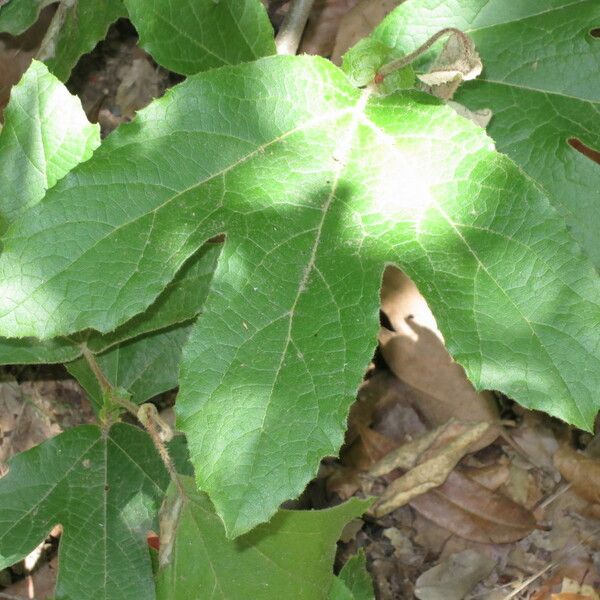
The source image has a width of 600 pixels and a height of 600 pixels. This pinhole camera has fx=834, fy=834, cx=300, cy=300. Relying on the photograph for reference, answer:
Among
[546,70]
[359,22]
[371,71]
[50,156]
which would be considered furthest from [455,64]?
[359,22]

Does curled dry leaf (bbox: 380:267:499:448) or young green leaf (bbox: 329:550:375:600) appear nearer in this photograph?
young green leaf (bbox: 329:550:375:600)

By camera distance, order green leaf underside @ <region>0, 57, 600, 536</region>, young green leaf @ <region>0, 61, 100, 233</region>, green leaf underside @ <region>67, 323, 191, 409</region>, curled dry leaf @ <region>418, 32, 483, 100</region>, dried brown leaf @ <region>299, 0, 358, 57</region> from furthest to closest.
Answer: dried brown leaf @ <region>299, 0, 358, 57</region> < green leaf underside @ <region>67, 323, 191, 409</region> < young green leaf @ <region>0, 61, 100, 233</region> < curled dry leaf @ <region>418, 32, 483, 100</region> < green leaf underside @ <region>0, 57, 600, 536</region>

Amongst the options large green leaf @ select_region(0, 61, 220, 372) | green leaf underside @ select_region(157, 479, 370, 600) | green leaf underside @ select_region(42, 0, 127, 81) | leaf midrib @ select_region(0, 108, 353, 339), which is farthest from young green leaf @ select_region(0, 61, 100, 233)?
green leaf underside @ select_region(157, 479, 370, 600)

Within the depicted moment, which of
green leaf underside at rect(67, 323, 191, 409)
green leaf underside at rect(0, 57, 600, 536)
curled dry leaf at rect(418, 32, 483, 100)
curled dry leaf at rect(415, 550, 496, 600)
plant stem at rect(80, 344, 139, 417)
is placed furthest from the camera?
curled dry leaf at rect(415, 550, 496, 600)

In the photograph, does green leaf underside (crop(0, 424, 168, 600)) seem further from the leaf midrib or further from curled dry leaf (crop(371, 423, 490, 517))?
curled dry leaf (crop(371, 423, 490, 517))

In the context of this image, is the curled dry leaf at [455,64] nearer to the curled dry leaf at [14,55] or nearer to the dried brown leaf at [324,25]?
the dried brown leaf at [324,25]

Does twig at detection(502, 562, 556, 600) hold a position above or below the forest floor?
below

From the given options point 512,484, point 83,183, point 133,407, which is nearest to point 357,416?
point 512,484

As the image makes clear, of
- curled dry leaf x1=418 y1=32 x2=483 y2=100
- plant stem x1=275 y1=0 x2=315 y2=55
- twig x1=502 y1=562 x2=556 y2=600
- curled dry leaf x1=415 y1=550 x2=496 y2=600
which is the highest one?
curled dry leaf x1=418 y1=32 x2=483 y2=100
